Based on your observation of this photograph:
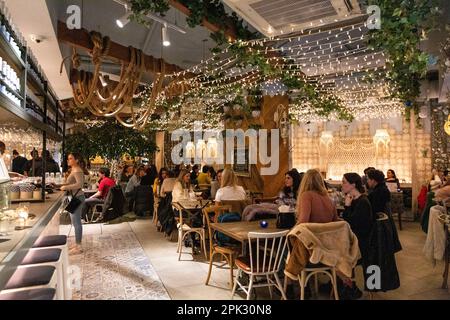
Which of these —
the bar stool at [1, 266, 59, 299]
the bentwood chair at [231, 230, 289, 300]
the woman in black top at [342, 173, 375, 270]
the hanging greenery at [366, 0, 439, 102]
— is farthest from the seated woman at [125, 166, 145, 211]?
the hanging greenery at [366, 0, 439, 102]

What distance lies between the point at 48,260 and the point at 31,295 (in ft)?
2.89

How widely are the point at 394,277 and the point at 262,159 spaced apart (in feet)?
16.4

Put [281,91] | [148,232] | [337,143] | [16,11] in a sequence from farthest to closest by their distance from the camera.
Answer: [337,143]
[281,91]
[148,232]
[16,11]

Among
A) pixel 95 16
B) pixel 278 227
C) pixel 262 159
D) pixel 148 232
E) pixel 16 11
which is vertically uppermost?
pixel 95 16

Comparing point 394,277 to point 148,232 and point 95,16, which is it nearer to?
point 148,232

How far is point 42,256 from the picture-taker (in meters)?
2.75

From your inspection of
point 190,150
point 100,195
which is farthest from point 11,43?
point 190,150

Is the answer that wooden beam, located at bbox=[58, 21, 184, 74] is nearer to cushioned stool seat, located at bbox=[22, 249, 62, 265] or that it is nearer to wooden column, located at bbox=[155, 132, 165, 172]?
cushioned stool seat, located at bbox=[22, 249, 62, 265]

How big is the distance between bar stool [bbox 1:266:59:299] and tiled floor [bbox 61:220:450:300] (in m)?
1.68

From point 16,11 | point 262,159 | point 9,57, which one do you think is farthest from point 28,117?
point 262,159

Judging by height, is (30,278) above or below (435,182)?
below

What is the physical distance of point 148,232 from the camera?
688 centimetres

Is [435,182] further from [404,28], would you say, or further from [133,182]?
[133,182]

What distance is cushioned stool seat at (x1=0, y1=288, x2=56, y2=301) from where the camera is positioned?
187cm
